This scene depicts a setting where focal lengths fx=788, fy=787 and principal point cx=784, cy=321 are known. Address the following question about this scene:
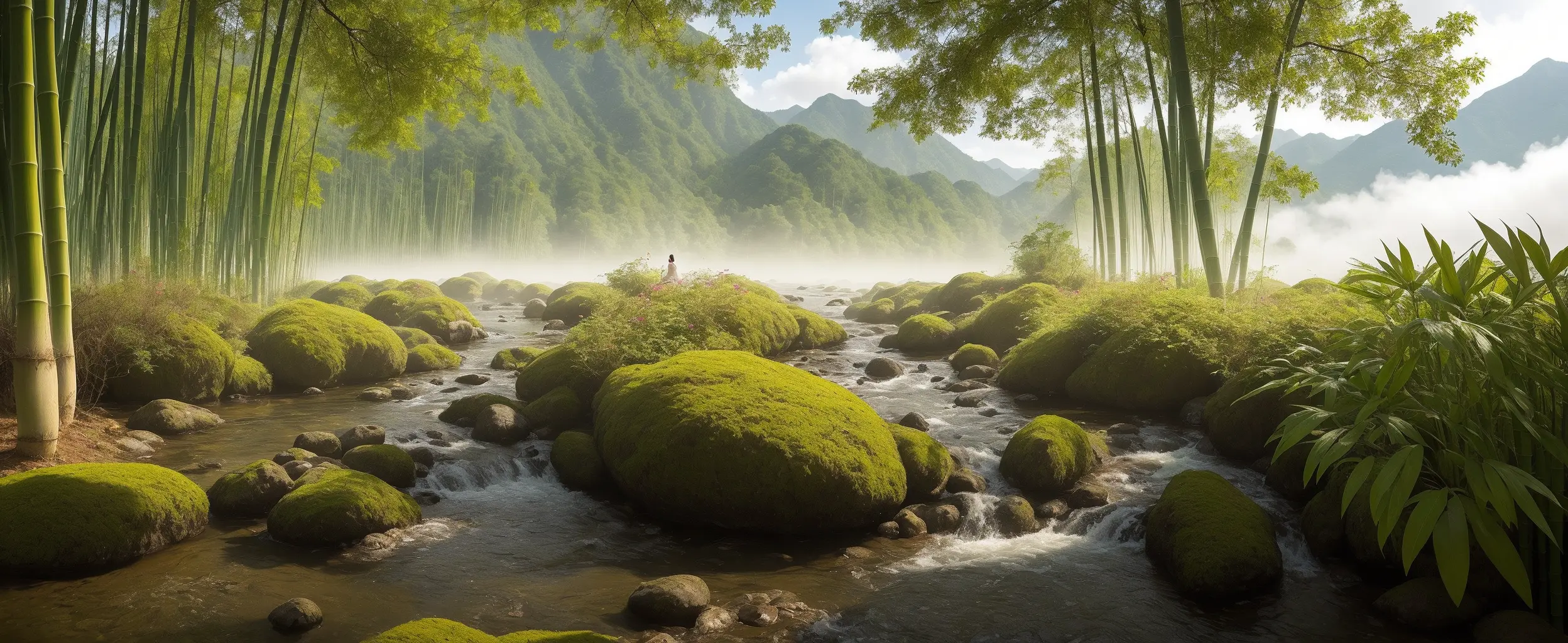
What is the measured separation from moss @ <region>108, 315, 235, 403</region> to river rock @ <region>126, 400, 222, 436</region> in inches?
26.1

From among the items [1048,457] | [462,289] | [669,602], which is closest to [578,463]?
[669,602]

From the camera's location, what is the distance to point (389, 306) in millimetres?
21516

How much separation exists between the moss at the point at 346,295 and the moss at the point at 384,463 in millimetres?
15917

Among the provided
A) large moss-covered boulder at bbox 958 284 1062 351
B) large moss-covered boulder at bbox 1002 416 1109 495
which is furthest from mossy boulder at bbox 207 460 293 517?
large moss-covered boulder at bbox 958 284 1062 351

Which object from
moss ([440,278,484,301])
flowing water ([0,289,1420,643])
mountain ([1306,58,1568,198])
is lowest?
flowing water ([0,289,1420,643])

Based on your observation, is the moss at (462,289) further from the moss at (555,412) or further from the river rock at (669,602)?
the river rock at (669,602)

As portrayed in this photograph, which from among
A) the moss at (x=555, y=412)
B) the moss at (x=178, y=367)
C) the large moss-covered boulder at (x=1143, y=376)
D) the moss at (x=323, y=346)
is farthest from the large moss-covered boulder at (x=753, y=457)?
the moss at (x=323, y=346)

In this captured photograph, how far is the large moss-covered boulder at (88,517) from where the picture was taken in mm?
5574

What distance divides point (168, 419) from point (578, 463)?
17.0 feet

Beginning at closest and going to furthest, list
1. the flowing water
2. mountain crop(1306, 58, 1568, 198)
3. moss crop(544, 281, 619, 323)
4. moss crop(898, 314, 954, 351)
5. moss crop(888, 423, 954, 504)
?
the flowing water, moss crop(888, 423, 954, 504), moss crop(898, 314, 954, 351), moss crop(544, 281, 619, 323), mountain crop(1306, 58, 1568, 198)

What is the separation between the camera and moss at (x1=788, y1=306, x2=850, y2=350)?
18.1 meters

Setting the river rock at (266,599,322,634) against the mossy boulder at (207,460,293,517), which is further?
the mossy boulder at (207,460,293,517)

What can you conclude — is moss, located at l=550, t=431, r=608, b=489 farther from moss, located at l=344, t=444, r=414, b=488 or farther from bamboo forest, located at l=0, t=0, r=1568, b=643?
moss, located at l=344, t=444, r=414, b=488

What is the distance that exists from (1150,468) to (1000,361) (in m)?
6.35
